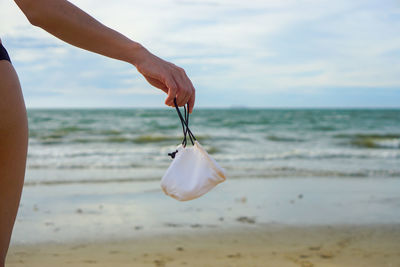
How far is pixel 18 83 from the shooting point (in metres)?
0.85

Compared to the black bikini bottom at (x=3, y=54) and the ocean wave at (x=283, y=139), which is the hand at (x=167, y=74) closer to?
the black bikini bottom at (x=3, y=54)

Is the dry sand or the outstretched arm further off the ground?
the outstretched arm

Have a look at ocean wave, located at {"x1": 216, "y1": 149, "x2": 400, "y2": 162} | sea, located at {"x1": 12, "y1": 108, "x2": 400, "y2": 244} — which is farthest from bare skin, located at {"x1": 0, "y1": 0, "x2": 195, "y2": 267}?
ocean wave, located at {"x1": 216, "y1": 149, "x2": 400, "y2": 162}

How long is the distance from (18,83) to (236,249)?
3.58 metres

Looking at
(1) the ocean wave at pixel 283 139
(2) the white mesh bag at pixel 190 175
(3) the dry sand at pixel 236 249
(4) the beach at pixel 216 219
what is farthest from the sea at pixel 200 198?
(1) the ocean wave at pixel 283 139

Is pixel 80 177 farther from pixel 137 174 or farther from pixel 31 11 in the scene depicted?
pixel 31 11

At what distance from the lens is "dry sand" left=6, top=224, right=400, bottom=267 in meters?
3.84

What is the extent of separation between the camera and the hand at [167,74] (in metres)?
0.92

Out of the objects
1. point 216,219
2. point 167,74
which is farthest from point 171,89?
point 216,219

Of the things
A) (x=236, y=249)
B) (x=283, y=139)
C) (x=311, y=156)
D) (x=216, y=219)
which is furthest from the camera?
(x=283, y=139)

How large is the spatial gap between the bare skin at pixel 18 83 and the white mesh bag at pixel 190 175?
0.19 m

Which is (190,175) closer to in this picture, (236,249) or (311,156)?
(236,249)

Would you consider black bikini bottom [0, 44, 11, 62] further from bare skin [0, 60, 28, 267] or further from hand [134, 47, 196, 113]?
hand [134, 47, 196, 113]

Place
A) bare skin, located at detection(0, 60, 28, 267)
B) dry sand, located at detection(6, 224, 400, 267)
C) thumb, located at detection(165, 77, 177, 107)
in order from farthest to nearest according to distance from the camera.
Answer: dry sand, located at detection(6, 224, 400, 267)
thumb, located at detection(165, 77, 177, 107)
bare skin, located at detection(0, 60, 28, 267)
